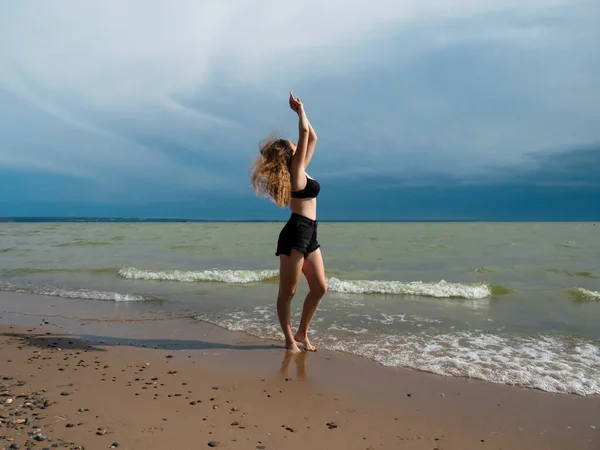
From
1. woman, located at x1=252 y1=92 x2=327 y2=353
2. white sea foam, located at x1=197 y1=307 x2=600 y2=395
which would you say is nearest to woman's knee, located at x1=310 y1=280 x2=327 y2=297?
woman, located at x1=252 y1=92 x2=327 y2=353

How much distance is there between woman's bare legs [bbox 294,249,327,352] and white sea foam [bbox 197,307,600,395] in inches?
13.0

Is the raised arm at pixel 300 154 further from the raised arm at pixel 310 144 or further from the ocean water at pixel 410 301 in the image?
the ocean water at pixel 410 301

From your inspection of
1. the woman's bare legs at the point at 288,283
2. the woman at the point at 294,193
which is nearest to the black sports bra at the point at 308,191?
the woman at the point at 294,193

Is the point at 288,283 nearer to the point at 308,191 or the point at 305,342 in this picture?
the point at 305,342

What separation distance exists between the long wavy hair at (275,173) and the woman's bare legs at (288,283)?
0.60 meters

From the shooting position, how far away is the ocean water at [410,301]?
5.31 m

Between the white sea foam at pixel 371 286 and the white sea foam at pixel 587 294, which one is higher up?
the white sea foam at pixel 587 294

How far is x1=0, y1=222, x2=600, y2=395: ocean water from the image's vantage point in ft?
17.4

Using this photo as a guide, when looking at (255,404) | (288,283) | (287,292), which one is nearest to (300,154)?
(288,283)

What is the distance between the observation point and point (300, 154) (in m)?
4.83

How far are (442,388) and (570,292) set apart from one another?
7602 mm

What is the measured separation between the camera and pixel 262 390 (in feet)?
14.0

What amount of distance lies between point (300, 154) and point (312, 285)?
4.99 ft

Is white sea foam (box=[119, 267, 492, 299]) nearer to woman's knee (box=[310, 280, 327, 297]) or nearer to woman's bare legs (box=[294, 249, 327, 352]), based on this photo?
woman's bare legs (box=[294, 249, 327, 352])
